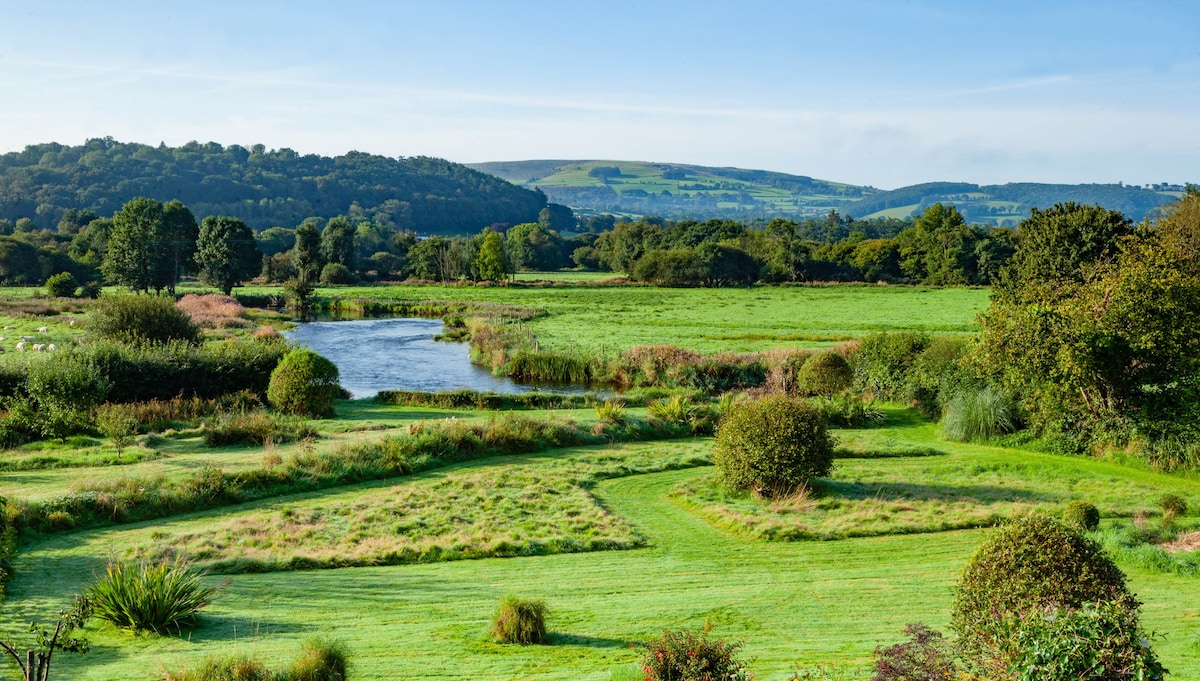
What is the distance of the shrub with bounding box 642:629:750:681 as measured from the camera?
7371 millimetres

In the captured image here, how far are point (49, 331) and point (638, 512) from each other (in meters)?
42.5

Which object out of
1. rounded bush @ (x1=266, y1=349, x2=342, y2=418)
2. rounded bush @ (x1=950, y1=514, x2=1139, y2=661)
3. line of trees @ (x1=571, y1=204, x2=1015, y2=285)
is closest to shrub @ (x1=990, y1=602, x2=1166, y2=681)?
rounded bush @ (x1=950, y1=514, x2=1139, y2=661)

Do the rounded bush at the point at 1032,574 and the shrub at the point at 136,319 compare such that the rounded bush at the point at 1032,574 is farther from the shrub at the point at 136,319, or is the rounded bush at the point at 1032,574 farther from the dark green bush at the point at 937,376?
the shrub at the point at 136,319

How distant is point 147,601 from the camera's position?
10734 mm

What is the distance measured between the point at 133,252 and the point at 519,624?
77.6m

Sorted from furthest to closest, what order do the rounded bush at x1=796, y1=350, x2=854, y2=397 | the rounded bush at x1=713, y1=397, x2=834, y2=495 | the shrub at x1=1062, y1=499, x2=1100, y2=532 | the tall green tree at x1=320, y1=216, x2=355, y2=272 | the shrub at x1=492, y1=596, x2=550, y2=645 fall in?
the tall green tree at x1=320, y1=216, x2=355, y2=272 → the rounded bush at x1=796, y1=350, x2=854, y2=397 → the rounded bush at x1=713, y1=397, x2=834, y2=495 → the shrub at x1=1062, y1=499, x2=1100, y2=532 → the shrub at x1=492, y1=596, x2=550, y2=645

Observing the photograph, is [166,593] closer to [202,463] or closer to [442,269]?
[202,463]

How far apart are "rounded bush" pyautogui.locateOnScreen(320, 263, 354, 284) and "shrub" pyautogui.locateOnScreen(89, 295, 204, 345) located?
6531cm

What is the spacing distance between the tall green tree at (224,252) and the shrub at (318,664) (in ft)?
261

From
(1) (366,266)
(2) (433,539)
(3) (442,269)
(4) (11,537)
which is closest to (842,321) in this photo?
(2) (433,539)

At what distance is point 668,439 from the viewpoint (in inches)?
1036

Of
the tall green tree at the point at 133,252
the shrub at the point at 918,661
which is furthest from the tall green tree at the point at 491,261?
the shrub at the point at 918,661

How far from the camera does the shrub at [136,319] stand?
3756 centimetres

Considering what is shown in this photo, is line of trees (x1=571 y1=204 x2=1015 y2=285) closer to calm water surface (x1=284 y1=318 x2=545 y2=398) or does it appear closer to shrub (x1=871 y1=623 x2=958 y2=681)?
calm water surface (x1=284 y1=318 x2=545 y2=398)
